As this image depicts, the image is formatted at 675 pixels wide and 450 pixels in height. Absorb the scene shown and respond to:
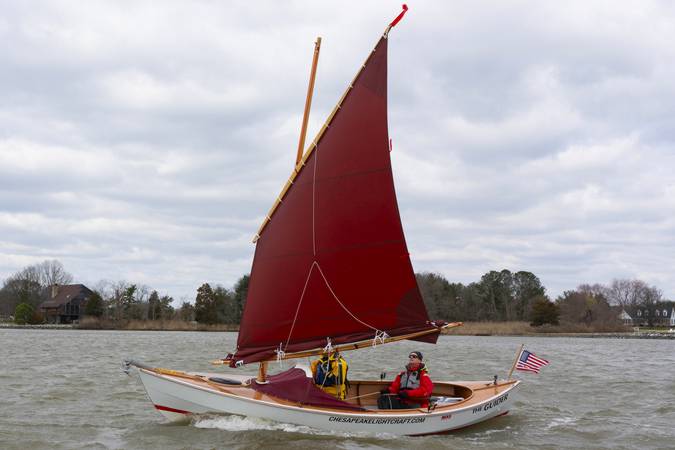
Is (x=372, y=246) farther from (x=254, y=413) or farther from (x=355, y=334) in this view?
(x=254, y=413)

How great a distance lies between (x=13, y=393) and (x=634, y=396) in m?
22.0

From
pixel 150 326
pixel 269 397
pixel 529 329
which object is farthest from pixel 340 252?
pixel 150 326

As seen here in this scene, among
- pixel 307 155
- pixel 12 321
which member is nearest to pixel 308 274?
pixel 307 155

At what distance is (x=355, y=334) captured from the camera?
15.8 m

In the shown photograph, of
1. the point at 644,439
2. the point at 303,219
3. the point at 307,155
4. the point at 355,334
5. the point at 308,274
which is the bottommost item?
the point at 644,439

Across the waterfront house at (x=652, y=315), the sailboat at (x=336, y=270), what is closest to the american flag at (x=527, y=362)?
the sailboat at (x=336, y=270)

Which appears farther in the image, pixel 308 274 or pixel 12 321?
pixel 12 321

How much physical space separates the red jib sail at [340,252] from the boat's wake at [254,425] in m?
1.43

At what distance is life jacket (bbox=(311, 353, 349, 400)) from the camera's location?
15.4 metres

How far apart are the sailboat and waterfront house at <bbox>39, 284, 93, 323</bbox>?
350 ft

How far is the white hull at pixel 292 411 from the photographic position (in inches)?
564

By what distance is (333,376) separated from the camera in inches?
605

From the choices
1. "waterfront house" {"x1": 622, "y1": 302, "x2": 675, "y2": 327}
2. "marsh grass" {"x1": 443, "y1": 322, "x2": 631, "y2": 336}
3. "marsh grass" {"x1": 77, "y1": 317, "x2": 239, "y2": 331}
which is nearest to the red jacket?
"marsh grass" {"x1": 443, "y1": 322, "x2": 631, "y2": 336}

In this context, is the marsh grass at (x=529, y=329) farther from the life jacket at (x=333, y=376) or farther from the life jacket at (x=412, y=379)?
the life jacket at (x=333, y=376)
